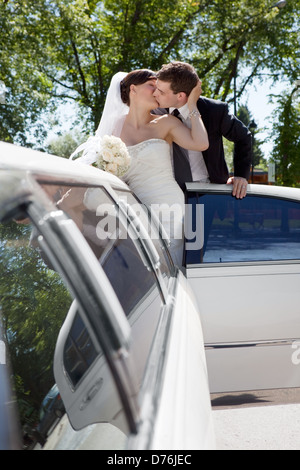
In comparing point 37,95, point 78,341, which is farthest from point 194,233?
point 37,95

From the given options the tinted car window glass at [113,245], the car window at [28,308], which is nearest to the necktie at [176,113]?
the tinted car window glass at [113,245]

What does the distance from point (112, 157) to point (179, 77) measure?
760mm

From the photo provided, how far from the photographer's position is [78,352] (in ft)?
4.52

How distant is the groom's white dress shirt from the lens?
3.48 metres

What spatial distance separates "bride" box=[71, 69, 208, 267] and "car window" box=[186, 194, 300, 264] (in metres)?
0.17

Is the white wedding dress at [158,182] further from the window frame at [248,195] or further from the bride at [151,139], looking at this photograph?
the window frame at [248,195]

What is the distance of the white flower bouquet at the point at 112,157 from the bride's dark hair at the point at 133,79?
27.4 inches

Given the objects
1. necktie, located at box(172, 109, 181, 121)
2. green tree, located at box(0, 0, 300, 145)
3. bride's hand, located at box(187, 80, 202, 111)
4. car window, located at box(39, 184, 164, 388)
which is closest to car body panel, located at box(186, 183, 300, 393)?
bride's hand, located at box(187, 80, 202, 111)

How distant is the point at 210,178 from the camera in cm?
343

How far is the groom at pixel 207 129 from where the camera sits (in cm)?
331

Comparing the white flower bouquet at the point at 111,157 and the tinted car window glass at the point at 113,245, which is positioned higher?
the white flower bouquet at the point at 111,157

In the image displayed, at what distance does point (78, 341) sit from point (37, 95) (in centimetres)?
1476

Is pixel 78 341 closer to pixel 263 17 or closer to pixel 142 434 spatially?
pixel 142 434

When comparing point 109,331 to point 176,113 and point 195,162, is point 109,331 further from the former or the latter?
point 176,113
